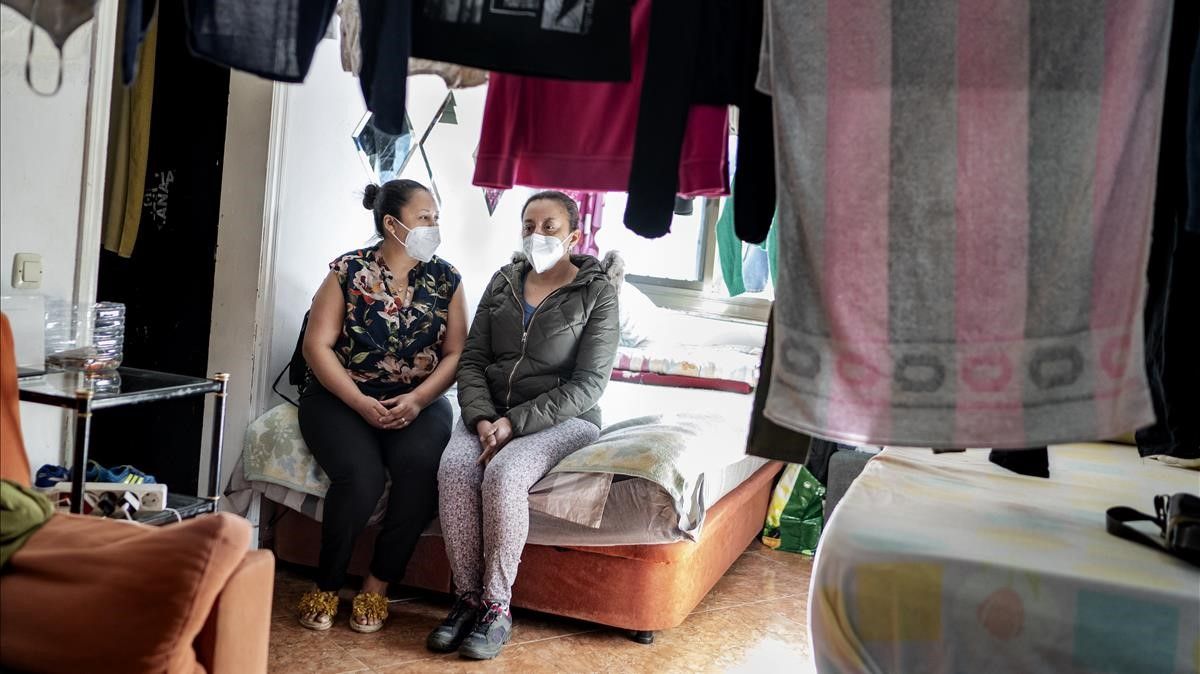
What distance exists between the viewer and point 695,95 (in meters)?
1.42

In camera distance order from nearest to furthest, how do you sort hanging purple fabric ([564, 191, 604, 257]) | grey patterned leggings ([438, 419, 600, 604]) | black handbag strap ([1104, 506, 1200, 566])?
black handbag strap ([1104, 506, 1200, 566]) < grey patterned leggings ([438, 419, 600, 604]) < hanging purple fabric ([564, 191, 604, 257])

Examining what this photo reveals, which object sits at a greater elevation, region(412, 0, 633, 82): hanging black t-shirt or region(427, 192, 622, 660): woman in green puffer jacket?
region(412, 0, 633, 82): hanging black t-shirt

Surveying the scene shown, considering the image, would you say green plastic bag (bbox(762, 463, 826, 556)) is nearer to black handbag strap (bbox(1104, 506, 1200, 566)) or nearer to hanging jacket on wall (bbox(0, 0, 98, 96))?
black handbag strap (bbox(1104, 506, 1200, 566))

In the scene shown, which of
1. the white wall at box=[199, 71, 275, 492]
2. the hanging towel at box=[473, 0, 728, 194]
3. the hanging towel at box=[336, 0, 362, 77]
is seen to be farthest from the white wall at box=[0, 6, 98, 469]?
the hanging towel at box=[473, 0, 728, 194]

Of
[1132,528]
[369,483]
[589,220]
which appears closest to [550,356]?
[369,483]

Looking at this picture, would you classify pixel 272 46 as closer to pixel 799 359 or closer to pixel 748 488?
pixel 799 359

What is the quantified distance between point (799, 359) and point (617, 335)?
1.85 metres

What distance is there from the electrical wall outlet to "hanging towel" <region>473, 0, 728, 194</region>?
1.11 metres

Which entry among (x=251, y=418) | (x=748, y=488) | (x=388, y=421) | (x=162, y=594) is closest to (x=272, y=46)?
(x=162, y=594)

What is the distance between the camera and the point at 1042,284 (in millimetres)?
1184

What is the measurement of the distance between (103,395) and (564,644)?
1.35 metres

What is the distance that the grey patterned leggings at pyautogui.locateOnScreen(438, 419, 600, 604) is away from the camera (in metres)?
2.69

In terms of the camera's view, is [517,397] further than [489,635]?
Yes

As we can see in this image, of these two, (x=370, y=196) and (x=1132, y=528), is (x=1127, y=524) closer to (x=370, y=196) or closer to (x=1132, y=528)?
(x=1132, y=528)
